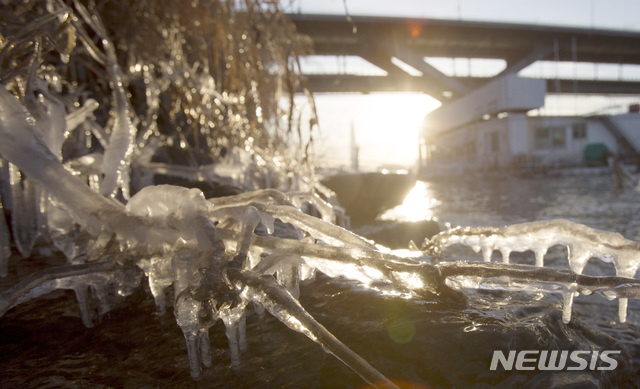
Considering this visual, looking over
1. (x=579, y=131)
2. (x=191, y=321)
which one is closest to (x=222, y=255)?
(x=191, y=321)

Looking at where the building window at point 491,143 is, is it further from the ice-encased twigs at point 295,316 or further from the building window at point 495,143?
the ice-encased twigs at point 295,316

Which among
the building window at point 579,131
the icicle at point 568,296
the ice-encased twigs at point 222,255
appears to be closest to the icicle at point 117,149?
the ice-encased twigs at point 222,255

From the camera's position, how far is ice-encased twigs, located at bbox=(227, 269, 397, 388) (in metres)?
0.73

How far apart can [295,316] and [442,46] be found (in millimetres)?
29458

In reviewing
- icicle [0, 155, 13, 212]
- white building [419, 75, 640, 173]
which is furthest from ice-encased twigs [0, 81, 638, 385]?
white building [419, 75, 640, 173]

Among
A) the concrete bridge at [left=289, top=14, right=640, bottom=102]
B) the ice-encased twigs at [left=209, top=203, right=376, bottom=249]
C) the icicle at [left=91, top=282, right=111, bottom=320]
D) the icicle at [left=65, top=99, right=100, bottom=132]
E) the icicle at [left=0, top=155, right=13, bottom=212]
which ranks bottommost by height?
the icicle at [left=91, top=282, right=111, bottom=320]

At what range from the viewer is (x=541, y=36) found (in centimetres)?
2636

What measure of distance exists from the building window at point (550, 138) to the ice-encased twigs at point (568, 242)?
91.3ft

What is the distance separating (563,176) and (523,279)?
19745 millimetres

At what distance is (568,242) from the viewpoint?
141 centimetres

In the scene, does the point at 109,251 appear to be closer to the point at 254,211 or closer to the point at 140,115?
the point at 254,211

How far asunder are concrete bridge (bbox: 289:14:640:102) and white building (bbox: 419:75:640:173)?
8.63ft

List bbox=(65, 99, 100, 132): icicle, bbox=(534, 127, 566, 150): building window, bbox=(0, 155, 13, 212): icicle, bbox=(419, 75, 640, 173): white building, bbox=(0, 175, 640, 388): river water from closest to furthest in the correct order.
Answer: bbox=(0, 175, 640, 388): river water, bbox=(0, 155, 13, 212): icicle, bbox=(65, 99, 100, 132): icicle, bbox=(419, 75, 640, 173): white building, bbox=(534, 127, 566, 150): building window

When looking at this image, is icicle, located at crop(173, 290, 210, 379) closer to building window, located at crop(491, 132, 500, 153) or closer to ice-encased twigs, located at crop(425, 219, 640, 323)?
ice-encased twigs, located at crop(425, 219, 640, 323)
